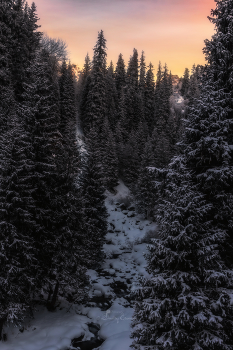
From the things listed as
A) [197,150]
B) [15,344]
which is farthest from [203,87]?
[15,344]

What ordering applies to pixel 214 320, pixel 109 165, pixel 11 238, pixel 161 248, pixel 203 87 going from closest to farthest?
pixel 214 320, pixel 161 248, pixel 203 87, pixel 11 238, pixel 109 165

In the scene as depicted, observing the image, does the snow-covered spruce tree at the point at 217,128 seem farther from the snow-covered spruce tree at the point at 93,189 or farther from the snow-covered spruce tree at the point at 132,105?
the snow-covered spruce tree at the point at 132,105

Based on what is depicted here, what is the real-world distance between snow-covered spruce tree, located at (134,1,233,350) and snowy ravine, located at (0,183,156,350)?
527 centimetres

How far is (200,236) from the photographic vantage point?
800 cm

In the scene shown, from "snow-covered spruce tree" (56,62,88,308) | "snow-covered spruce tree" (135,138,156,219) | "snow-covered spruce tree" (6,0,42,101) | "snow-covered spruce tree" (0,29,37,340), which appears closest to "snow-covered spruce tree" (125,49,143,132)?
"snow-covered spruce tree" (135,138,156,219)

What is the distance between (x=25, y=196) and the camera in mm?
12430

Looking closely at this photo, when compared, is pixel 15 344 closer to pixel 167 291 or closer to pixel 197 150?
pixel 167 291

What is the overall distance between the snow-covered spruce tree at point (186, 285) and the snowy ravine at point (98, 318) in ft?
16.4

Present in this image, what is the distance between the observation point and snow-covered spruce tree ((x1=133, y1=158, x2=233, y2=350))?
6988 mm

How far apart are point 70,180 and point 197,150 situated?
9294mm

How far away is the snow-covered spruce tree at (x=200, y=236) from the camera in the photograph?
7109 mm

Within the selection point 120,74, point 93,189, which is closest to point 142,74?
point 120,74

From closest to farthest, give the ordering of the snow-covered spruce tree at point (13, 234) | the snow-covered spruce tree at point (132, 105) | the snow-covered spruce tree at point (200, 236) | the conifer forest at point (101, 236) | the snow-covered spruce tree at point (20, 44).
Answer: the snow-covered spruce tree at point (200, 236)
the conifer forest at point (101, 236)
the snow-covered spruce tree at point (13, 234)
the snow-covered spruce tree at point (20, 44)
the snow-covered spruce tree at point (132, 105)

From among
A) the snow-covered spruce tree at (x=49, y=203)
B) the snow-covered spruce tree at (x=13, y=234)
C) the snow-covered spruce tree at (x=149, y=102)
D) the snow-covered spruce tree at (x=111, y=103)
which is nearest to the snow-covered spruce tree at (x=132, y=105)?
the snow-covered spruce tree at (x=111, y=103)
